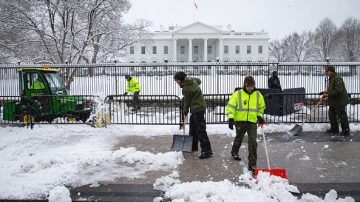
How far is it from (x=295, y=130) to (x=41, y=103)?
28.0ft

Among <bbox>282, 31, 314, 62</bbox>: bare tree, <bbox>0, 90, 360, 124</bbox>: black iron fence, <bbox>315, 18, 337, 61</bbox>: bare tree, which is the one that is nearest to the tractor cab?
<bbox>0, 90, 360, 124</bbox>: black iron fence

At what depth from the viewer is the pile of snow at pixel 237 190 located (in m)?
4.82

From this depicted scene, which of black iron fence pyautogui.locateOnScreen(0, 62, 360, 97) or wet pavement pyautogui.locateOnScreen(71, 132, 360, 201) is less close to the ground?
black iron fence pyautogui.locateOnScreen(0, 62, 360, 97)

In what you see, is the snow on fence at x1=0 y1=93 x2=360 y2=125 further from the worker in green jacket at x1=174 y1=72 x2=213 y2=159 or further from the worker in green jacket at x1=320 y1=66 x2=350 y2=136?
the worker in green jacket at x1=174 y1=72 x2=213 y2=159

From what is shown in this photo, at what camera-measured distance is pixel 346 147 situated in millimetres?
7785

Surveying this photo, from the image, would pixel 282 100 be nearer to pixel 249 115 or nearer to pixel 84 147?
pixel 249 115

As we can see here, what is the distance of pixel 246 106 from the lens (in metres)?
6.24

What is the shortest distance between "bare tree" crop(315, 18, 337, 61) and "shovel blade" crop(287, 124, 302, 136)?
59.1 metres

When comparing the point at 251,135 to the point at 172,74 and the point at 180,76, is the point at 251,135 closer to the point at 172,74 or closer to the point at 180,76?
the point at 180,76

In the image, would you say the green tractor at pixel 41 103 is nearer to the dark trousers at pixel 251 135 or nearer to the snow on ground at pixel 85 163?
the snow on ground at pixel 85 163

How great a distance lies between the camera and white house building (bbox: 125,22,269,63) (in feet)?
249

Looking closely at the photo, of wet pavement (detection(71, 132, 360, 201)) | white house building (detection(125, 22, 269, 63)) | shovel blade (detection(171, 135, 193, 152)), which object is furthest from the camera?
white house building (detection(125, 22, 269, 63))

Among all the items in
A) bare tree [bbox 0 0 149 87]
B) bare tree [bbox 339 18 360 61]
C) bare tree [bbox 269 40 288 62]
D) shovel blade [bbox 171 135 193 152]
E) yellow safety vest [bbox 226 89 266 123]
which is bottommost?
shovel blade [bbox 171 135 193 152]

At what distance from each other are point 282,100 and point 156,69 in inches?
308
